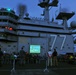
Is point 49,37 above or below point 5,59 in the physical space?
above

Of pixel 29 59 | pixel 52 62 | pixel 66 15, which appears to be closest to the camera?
pixel 52 62

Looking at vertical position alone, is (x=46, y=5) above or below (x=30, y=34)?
above

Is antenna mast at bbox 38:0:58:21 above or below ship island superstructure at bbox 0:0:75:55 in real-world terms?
above

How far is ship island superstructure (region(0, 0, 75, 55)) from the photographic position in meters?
77.1

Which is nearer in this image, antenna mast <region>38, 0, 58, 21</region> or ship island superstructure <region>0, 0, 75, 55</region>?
ship island superstructure <region>0, 0, 75, 55</region>

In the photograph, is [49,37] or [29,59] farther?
[49,37]

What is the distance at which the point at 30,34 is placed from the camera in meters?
82.8

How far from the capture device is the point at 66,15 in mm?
96812

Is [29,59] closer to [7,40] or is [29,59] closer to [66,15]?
[7,40]

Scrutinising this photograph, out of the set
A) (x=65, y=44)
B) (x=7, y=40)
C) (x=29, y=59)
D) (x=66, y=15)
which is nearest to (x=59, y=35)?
(x=65, y=44)

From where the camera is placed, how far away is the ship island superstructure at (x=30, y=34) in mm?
77125

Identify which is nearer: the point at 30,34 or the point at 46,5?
the point at 30,34

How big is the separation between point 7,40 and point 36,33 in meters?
11.6

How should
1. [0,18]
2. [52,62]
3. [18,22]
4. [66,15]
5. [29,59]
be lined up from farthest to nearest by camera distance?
1. [66,15]
2. [18,22]
3. [0,18]
4. [29,59]
5. [52,62]
